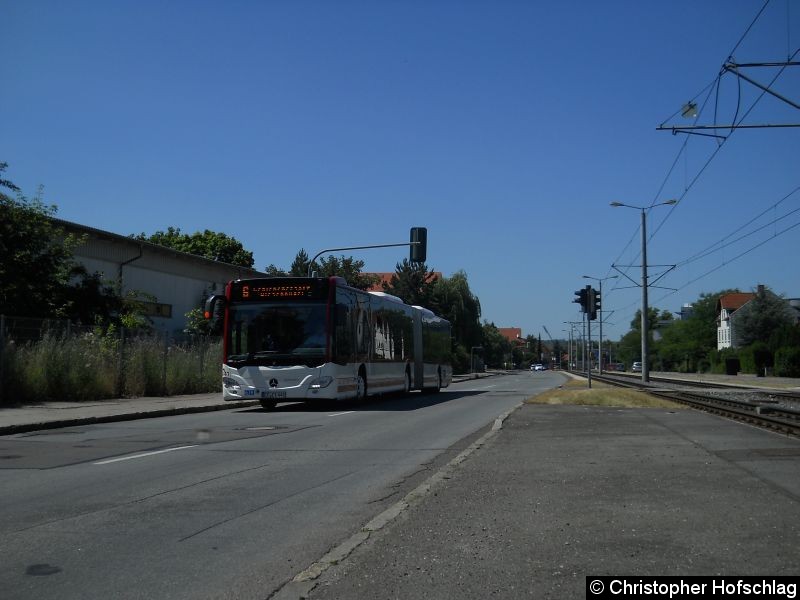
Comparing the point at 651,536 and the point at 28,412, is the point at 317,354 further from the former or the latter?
the point at 651,536

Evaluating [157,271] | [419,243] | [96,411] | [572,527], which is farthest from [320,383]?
[157,271]

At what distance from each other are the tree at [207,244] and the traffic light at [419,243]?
4123cm

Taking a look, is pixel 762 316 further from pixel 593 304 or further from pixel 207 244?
pixel 593 304

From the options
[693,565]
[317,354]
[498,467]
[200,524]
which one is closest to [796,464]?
[498,467]

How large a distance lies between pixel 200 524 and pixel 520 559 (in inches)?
119

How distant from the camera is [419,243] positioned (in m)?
27.2

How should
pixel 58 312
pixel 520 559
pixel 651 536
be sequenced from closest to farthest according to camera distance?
pixel 520 559 → pixel 651 536 → pixel 58 312

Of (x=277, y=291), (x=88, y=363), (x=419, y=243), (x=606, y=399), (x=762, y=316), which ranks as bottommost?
(x=606, y=399)

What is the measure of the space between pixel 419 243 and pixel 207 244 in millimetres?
44085

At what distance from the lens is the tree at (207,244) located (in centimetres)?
6700

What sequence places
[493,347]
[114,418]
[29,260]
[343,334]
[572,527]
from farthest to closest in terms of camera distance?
[493,347] < [29,260] < [343,334] < [114,418] < [572,527]

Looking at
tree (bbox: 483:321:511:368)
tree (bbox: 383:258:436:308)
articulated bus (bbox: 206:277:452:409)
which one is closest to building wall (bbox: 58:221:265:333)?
articulated bus (bbox: 206:277:452:409)

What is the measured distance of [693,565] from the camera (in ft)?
15.9

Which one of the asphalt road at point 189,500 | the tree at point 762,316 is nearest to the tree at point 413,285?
the tree at point 762,316
